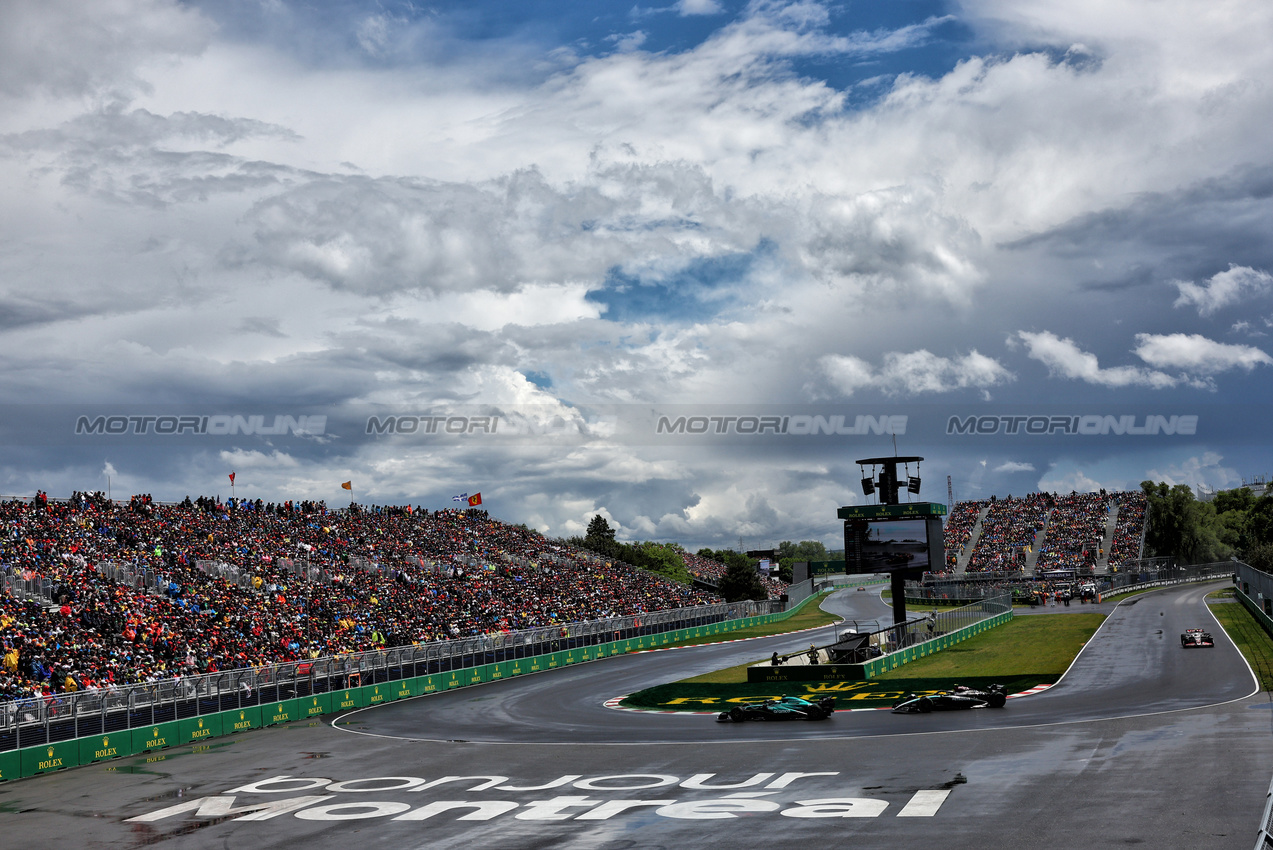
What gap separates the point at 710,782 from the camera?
77.0 ft

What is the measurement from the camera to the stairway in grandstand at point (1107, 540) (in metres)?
107

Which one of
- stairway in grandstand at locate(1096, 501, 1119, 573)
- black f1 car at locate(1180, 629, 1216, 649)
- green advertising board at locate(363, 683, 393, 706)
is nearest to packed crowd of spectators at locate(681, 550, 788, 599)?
stairway in grandstand at locate(1096, 501, 1119, 573)

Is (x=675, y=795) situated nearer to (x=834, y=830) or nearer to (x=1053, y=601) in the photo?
(x=834, y=830)

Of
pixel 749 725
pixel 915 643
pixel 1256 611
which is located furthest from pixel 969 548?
pixel 749 725

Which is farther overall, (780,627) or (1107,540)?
(1107,540)

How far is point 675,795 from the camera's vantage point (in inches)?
872

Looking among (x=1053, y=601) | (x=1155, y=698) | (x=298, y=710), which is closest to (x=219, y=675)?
(x=298, y=710)

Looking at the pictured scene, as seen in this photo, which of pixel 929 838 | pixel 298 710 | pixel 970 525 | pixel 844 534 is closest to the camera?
pixel 929 838

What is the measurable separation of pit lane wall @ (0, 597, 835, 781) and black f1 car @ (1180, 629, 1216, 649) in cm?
3172

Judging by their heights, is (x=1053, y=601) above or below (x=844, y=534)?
below

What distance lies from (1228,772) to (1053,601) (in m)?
68.0

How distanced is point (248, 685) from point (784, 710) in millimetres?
19266

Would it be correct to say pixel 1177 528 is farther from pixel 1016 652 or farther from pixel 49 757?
pixel 49 757

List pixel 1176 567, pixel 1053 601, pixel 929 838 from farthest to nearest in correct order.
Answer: pixel 1176 567 → pixel 1053 601 → pixel 929 838
